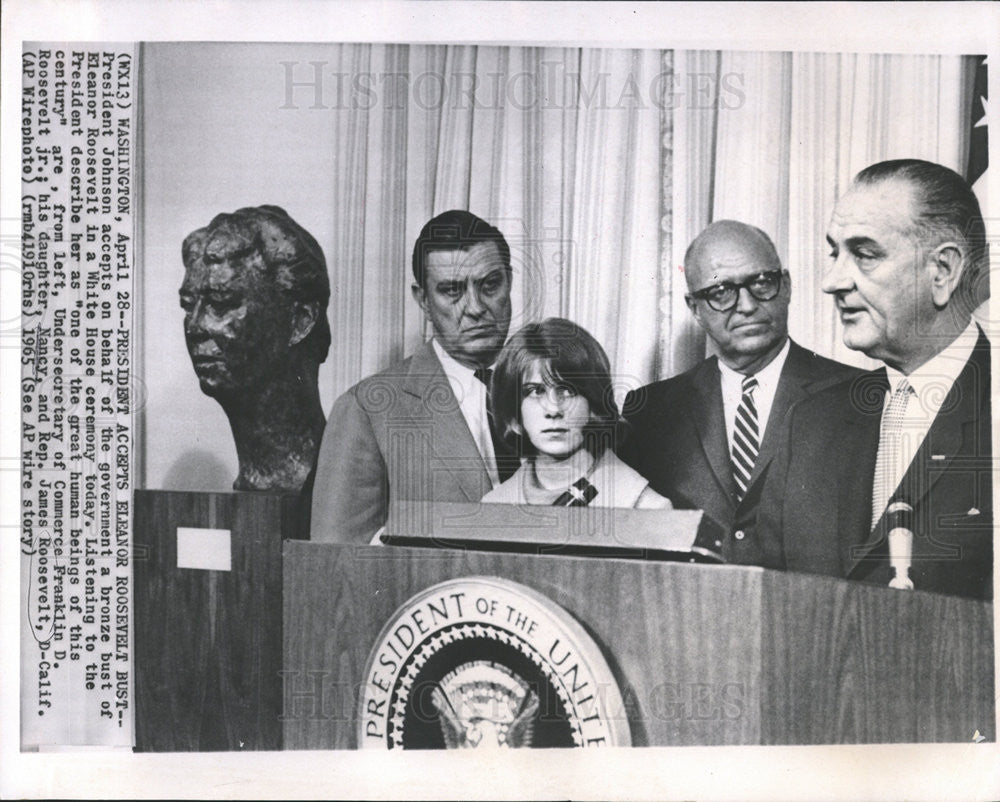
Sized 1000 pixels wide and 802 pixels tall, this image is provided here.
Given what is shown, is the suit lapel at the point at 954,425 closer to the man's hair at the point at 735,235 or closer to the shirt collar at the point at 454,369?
the man's hair at the point at 735,235

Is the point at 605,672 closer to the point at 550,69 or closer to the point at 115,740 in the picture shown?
the point at 115,740

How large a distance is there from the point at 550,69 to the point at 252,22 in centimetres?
61

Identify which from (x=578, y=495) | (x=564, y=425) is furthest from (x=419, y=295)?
(x=578, y=495)

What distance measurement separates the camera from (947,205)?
1688mm

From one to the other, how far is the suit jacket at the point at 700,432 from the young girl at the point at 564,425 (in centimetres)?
4

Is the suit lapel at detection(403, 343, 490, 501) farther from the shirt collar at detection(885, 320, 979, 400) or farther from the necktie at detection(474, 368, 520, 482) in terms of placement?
the shirt collar at detection(885, 320, 979, 400)

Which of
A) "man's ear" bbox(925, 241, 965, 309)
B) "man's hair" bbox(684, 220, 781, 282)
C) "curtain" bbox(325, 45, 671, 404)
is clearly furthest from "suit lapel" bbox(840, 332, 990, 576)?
"curtain" bbox(325, 45, 671, 404)

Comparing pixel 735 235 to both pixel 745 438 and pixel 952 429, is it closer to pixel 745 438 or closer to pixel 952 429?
pixel 745 438

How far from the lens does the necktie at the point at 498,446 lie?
1.67 m

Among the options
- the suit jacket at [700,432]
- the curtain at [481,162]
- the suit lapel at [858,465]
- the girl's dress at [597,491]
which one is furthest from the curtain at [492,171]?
the suit lapel at [858,465]

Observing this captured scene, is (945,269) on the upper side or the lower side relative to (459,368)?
upper

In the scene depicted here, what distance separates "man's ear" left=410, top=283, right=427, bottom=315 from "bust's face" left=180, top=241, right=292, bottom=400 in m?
0.27

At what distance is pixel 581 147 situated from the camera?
5.54ft

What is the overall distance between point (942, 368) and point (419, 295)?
1.07 metres
